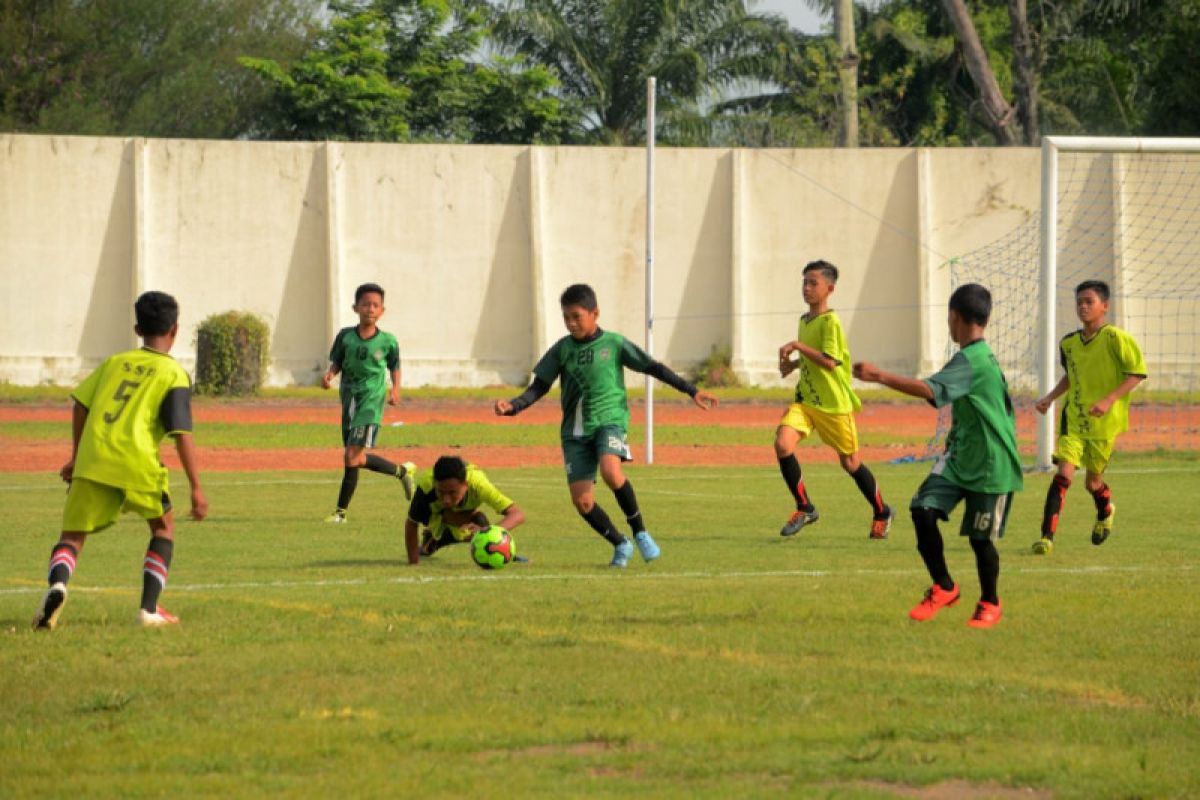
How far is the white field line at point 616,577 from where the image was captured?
33.7 feet

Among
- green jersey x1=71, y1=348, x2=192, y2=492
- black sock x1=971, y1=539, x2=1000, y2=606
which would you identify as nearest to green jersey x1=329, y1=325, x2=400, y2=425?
green jersey x1=71, y1=348, x2=192, y2=492

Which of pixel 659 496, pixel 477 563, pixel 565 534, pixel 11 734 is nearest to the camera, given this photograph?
pixel 11 734

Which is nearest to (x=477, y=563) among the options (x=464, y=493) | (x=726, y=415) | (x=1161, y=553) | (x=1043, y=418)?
(x=464, y=493)

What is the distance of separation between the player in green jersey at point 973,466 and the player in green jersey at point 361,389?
6950 mm

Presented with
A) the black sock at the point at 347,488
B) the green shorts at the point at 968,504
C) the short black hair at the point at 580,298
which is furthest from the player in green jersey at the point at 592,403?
the black sock at the point at 347,488

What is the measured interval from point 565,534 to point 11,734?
25.5 ft

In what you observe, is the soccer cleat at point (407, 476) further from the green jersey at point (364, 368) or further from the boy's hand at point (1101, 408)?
the boy's hand at point (1101, 408)

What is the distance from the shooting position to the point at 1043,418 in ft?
64.6

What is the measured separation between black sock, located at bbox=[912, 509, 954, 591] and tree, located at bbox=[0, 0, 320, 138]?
137 feet

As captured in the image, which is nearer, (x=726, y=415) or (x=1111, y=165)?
(x=726, y=415)

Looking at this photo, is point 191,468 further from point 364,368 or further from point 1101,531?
point 1101,531

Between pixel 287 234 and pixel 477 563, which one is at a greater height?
pixel 287 234

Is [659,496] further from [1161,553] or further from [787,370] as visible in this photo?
[1161,553]

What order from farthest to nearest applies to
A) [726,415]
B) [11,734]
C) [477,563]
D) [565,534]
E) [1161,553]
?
[726,415]
[565,534]
[1161,553]
[477,563]
[11,734]
